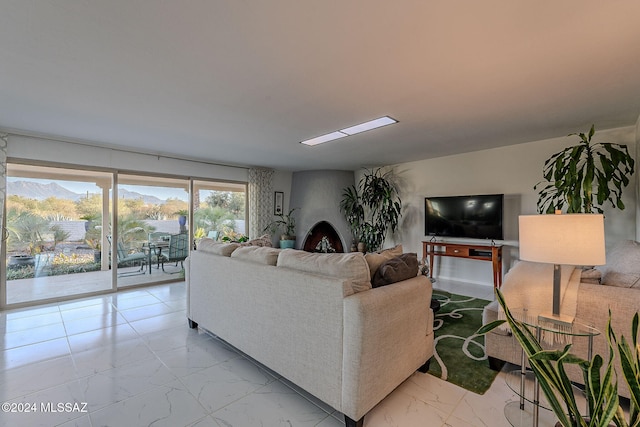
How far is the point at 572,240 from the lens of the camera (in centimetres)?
150

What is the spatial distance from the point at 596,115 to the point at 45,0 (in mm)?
4625

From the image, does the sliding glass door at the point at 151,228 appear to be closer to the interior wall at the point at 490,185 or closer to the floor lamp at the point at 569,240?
the interior wall at the point at 490,185

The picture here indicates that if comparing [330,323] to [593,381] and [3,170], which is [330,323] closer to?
[593,381]

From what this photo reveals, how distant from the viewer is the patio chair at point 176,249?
5059mm

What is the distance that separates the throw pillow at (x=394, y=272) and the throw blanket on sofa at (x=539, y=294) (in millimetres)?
678

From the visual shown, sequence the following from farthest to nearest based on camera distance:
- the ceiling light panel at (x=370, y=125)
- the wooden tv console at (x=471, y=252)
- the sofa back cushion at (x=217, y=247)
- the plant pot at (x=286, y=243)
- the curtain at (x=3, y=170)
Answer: the plant pot at (x=286, y=243)
the wooden tv console at (x=471, y=252)
the curtain at (x=3, y=170)
the ceiling light panel at (x=370, y=125)
the sofa back cushion at (x=217, y=247)

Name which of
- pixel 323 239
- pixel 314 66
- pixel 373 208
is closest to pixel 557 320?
pixel 314 66

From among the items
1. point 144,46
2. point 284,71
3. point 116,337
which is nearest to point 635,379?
point 284,71

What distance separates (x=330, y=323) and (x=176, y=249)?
447 centimetres

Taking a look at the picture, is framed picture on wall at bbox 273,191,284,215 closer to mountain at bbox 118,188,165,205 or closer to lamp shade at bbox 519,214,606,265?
mountain at bbox 118,188,165,205

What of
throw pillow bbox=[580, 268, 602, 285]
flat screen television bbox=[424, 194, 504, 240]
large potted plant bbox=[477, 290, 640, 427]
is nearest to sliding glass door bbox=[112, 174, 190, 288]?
flat screen television bbox=[424, 194, 504, 240]

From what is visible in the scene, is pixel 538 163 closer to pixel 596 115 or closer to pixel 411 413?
pixel 596 115

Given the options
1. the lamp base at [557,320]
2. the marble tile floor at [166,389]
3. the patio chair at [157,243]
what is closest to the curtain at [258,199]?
the patio chair at [157,243]

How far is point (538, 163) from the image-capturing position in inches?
159
